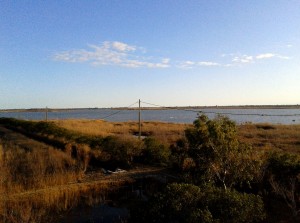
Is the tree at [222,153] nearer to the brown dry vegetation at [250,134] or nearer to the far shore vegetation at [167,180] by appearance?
the far shore vegetation at [167,180]

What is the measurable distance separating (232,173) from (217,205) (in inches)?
120

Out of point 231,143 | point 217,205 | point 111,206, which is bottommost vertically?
point 111,206

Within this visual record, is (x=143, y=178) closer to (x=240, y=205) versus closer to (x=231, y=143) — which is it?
(x=231, y=143)

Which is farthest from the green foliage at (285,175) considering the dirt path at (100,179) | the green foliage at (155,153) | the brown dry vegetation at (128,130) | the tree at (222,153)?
the brown dry vegetation at (128,130)

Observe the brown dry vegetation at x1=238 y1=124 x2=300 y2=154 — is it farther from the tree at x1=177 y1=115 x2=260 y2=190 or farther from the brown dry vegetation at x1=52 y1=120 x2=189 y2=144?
A: the tree at x1=177 y1=115 x2=260 y2=190

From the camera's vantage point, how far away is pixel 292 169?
32.9 ft

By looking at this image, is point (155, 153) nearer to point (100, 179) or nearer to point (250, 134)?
point (100, 179)

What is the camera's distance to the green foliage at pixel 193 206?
6758 mm

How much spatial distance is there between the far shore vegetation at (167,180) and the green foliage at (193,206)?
2 cm

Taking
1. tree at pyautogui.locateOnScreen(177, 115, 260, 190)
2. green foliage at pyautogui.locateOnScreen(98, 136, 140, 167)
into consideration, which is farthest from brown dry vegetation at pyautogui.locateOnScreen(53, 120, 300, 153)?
tree at pyautogui.locateOnScreen(177, 115, 260, 190)

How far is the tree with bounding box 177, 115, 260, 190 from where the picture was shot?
9688mm

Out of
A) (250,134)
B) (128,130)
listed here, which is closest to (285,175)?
(250,134)

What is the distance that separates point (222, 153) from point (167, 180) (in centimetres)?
308

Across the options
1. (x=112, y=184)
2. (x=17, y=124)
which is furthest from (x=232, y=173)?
(x=17, y=124)
